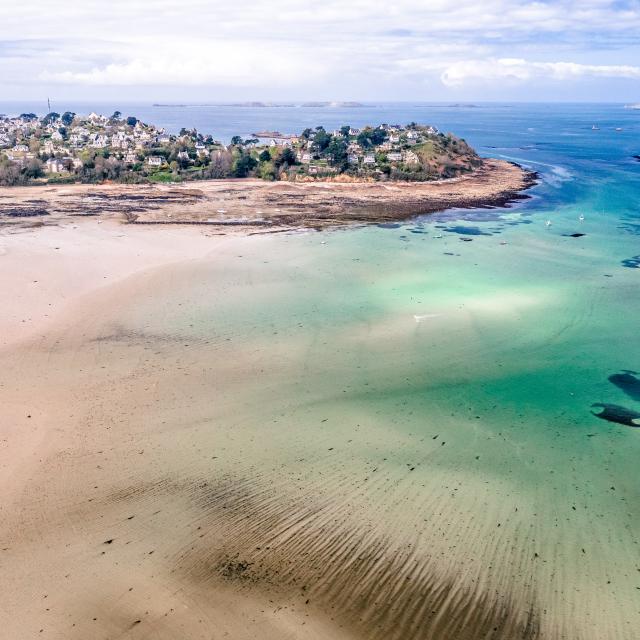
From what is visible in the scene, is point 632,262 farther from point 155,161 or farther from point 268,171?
point 155,161

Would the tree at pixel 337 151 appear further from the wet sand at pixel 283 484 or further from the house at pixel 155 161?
the wet sand at pixel 283 484

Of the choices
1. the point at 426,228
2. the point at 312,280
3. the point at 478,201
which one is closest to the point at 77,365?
the point at 312,280

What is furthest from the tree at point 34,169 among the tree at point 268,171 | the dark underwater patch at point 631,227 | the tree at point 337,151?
the dark underwater patch at point 631,227

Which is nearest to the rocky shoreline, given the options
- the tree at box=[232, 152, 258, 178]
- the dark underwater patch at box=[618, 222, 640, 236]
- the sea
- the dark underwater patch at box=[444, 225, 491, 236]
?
the tree at box=[232, 152, 258, 178]

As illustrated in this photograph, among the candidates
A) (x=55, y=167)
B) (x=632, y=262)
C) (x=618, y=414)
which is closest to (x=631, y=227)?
(x=632, y=262)

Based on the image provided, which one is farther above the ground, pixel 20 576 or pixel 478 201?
pixel 478 201

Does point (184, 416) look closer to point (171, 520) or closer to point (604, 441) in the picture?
point (171, 520)

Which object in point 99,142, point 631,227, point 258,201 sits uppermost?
point 99,142

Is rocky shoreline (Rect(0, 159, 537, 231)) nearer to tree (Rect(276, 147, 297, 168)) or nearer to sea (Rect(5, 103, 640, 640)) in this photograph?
tree (Rect(276, 147, 297, 168))
